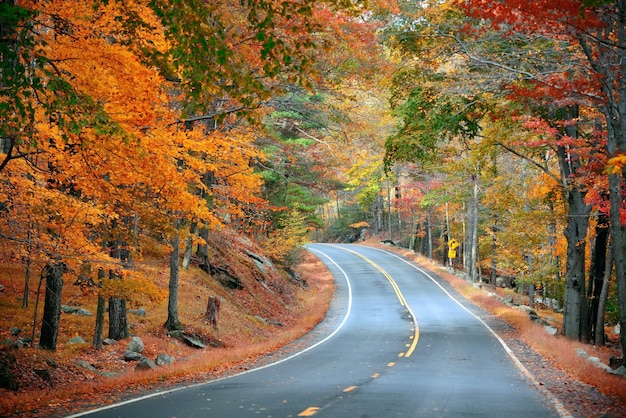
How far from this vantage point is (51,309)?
13.6m

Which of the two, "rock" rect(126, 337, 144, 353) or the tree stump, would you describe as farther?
the tree stump

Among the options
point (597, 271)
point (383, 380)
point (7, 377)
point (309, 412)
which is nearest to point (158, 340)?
point (7, 377)

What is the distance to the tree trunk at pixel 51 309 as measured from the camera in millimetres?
13164

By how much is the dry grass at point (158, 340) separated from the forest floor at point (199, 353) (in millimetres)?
27

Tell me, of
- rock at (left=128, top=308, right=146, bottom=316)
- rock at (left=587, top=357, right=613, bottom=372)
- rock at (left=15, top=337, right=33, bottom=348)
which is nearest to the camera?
Answer: rock at (left=15, top=337, right=33, bottom=348)

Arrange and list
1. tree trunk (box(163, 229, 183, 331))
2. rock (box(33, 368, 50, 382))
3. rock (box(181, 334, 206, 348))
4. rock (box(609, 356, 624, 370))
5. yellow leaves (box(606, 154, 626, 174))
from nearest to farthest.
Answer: yellow leaves (box(606, 154, 626, 174)) < rock (box(33, 368, 50, 382)) < rock (box(609, 356, 624, 370)) < rock (box(181, 334, 206, 348)) < tree trunk (box(163, 229, 183, 331))

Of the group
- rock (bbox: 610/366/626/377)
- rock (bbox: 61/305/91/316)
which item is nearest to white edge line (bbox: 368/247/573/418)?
rock (bbox: 610/366/626/377)

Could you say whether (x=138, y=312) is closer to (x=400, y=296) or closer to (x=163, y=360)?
(x=163, y=360)

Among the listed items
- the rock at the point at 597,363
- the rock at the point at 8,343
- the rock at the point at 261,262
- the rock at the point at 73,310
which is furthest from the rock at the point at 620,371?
the rock at the point at 261,262

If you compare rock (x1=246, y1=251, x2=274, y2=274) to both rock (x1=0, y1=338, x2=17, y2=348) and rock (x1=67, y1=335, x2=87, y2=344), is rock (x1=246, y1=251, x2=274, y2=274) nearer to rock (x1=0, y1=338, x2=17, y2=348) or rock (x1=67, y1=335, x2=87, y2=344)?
rock (x1=67, y1=335, x2=87, y2=344)

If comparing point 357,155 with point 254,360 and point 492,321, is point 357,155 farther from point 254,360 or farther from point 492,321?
point 492,321

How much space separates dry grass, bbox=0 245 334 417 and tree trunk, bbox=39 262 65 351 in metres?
0.39

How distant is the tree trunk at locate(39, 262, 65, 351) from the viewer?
1316 cm

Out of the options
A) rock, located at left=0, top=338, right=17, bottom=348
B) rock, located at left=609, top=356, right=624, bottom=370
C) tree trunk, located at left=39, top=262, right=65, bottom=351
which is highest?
tree trunk, located at left=39, top=262, right=65, bottom=351
